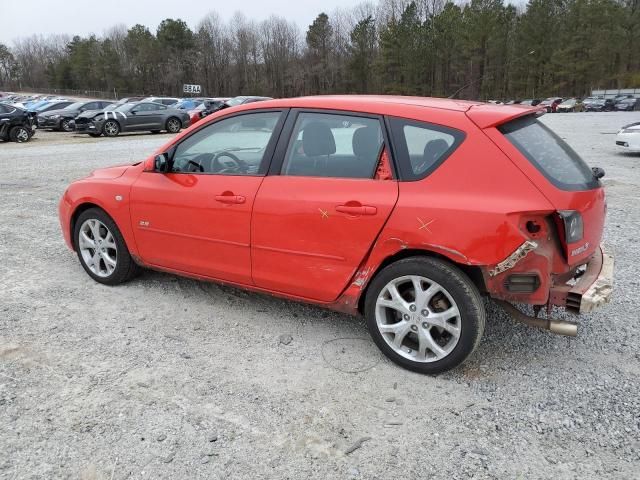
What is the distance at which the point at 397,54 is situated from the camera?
243 feet

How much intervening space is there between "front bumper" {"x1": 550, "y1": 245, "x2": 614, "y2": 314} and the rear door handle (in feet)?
3.71

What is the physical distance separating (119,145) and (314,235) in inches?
660

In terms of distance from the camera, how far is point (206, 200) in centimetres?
380

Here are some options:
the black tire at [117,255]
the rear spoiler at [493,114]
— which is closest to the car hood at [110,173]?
the black tire at [117,255]

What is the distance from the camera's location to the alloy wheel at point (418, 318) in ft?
10.1

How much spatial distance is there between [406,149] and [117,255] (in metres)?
2.71

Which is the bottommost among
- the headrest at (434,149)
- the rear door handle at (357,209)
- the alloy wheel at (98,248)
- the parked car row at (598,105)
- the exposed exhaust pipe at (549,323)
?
the exposed exhaust pipe at (549,323)

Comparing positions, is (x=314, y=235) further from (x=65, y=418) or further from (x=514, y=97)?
(x=514, y=97)

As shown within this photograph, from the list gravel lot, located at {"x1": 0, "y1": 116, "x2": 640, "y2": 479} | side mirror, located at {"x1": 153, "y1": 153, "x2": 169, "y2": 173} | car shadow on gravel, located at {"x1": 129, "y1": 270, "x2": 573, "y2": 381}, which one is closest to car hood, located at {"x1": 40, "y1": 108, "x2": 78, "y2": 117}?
gravel lot, located at {"x1": 0, "y1": 116, "x2": 640, "y2": 479}

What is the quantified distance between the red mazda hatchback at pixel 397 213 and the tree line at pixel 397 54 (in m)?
55.5

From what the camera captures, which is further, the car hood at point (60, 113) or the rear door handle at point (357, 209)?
the car hood at point (60, 113)

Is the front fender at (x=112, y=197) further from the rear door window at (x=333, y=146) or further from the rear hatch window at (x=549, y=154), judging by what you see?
the rear hatch window at (x=549, y=154)

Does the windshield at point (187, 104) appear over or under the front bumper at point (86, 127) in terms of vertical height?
over

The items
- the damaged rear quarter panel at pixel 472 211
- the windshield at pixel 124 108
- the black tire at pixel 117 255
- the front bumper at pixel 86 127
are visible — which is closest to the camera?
the damaged rear quarter panel at pixel 472 211
